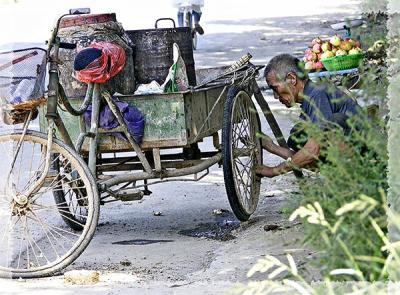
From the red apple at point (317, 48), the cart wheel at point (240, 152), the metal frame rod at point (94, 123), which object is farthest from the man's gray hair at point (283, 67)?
the red apple at point (317, 48)

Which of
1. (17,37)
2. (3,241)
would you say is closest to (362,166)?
(3,241)

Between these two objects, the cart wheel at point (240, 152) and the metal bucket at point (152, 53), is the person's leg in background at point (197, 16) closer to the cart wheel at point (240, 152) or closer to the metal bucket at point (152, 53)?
the cart wheel at point (240, 152)

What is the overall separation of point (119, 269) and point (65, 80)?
147 centimetres

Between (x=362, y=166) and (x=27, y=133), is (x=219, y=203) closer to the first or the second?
(x=27, y=133)

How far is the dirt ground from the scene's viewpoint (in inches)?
226

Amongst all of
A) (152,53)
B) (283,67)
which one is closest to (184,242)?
(152,53)

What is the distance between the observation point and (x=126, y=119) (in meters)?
6.87

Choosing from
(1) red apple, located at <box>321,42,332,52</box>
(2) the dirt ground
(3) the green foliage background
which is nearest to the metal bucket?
(2) the dirt ground

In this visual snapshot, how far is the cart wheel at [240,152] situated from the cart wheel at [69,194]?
1.02m

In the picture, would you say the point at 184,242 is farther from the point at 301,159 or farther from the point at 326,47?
the point at 326,47

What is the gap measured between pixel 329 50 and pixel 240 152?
83.9 inches

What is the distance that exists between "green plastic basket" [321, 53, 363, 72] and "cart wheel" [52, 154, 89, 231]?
2638 millimetres

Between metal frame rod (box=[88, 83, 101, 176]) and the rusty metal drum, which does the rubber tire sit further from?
the rusty metal drum

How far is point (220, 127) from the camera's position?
757cm
